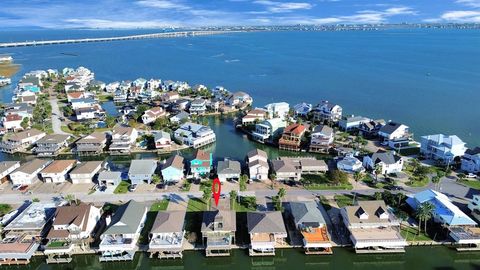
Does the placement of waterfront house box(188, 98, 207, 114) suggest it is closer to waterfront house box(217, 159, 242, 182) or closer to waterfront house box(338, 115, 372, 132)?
waterfront house box(338, 115, 372, 132)

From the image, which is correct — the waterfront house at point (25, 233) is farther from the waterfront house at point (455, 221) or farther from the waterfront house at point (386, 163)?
the waterfront house at point (386, 163)

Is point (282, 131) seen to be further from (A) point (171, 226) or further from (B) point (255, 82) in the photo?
(B) point (255, 82)

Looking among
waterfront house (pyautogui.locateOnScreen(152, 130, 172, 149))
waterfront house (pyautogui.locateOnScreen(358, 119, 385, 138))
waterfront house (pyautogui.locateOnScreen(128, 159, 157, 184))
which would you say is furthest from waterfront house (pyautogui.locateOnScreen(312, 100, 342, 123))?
waterfront house (pyautogui.locateOnScreen(128, 159, 157, 184))

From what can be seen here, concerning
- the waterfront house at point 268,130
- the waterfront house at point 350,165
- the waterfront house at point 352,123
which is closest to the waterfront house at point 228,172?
the waterfront house at point 350,165

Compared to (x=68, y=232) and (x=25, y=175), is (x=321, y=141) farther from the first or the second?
(x=25, y=175)

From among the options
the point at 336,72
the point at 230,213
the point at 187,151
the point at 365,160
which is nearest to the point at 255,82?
the point at 336,72
